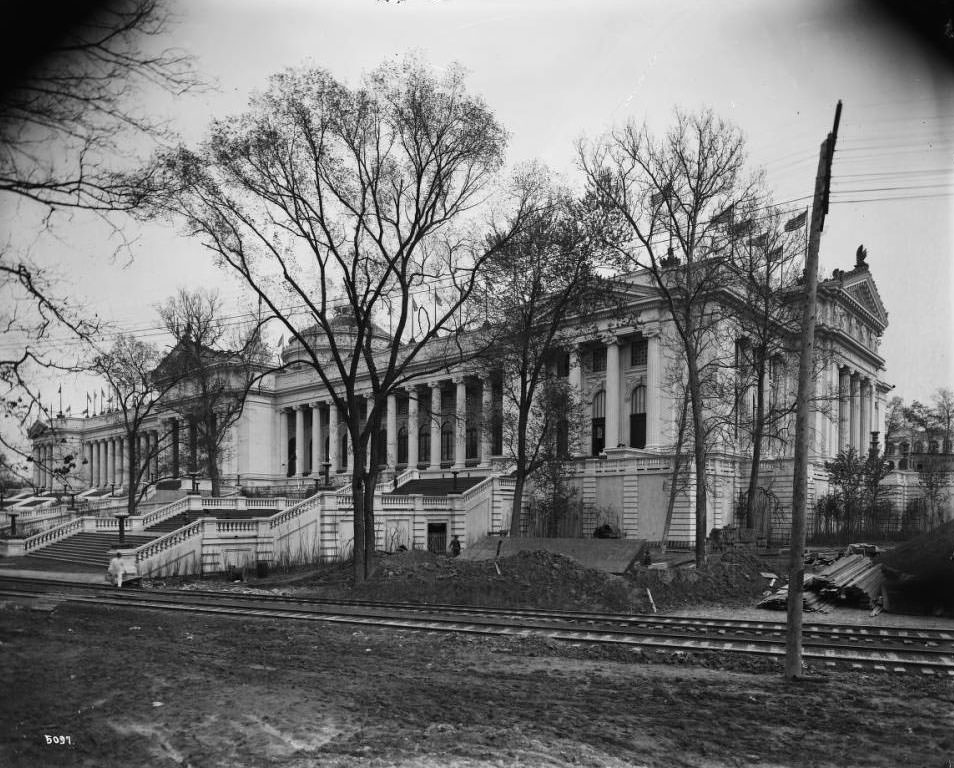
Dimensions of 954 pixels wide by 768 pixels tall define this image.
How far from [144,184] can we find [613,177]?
1823 centimetres

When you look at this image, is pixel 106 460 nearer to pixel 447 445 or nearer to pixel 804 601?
pixel 447 445

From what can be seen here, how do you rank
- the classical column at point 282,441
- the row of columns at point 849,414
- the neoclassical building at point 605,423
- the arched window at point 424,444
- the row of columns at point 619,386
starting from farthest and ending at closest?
1. the classical column at point 282,441
2. the arched window at point 424,444
3. the row of columns at point 849,414
4. the row of columns at point 619,386
5. the neoclassical building at point 605,423

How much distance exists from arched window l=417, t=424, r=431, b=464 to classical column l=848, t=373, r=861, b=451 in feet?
105

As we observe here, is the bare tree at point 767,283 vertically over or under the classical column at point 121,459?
over

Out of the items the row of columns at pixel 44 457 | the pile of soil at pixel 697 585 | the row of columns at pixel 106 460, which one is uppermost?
the row of columns at pixel 44 457

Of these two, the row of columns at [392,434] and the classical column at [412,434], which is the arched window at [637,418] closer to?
the row of columns at [392,434]

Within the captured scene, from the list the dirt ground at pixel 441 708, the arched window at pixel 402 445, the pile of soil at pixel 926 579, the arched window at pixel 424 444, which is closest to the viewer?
Result: the dirt ground at pixel 441 708

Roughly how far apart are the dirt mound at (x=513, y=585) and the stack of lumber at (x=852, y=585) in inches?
170

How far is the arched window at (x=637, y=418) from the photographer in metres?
46.1

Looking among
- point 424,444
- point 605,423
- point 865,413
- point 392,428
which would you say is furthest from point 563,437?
point 865,413

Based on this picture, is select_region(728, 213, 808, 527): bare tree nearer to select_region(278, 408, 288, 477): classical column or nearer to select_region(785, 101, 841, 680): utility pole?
select_region(785, 101, 841, 680): utility pole

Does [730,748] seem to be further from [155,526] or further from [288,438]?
[288,438]

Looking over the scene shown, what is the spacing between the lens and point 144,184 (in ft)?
29.1

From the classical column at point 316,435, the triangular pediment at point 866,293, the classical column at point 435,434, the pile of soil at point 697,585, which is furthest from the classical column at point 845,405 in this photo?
the classical column at point 316,435
